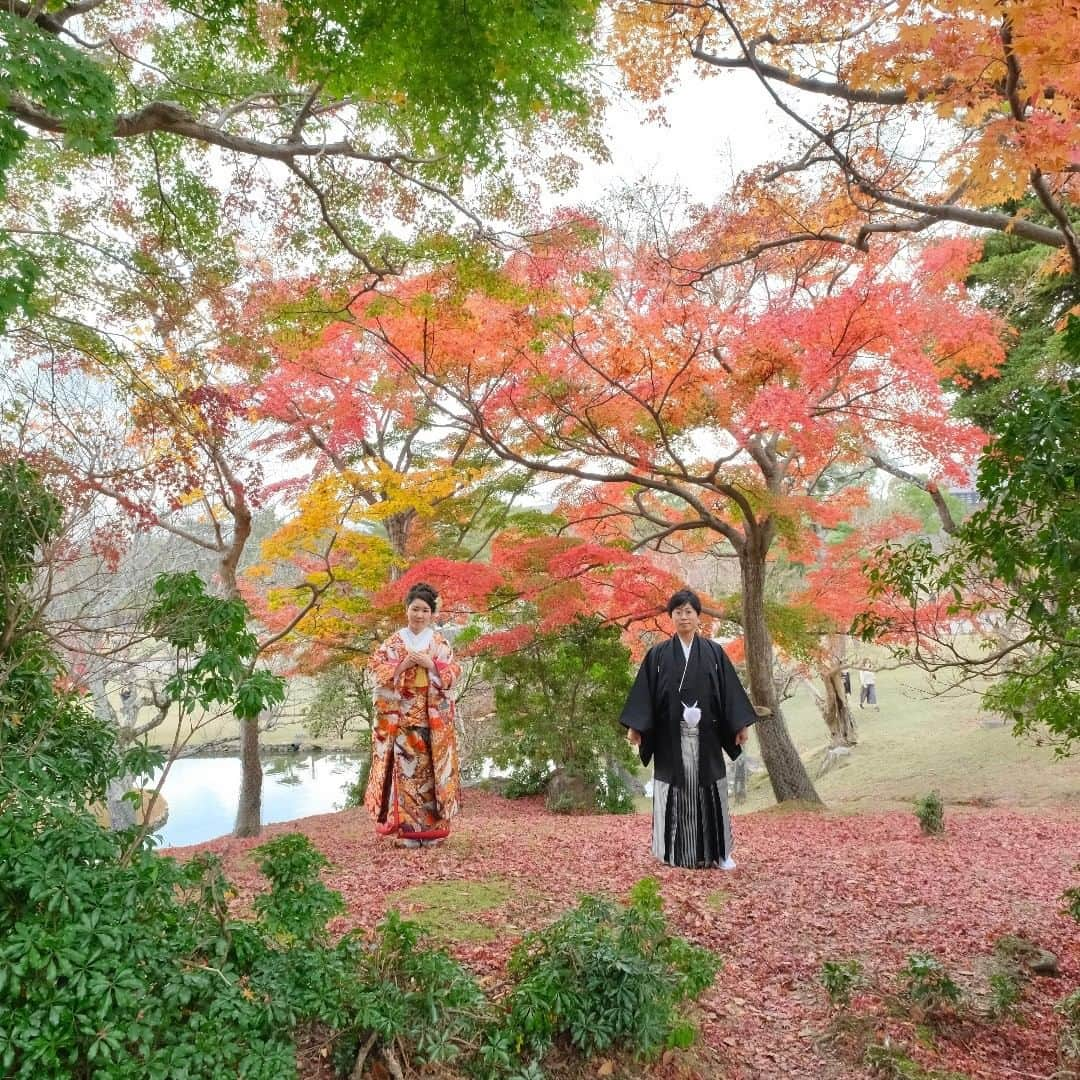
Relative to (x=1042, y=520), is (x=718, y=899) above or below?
below

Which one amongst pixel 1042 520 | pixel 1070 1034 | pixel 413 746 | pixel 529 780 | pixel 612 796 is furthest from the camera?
pixel 529 780

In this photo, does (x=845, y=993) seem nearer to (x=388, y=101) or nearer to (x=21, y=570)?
(x=21, y=570)

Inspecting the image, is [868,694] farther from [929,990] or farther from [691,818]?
[929,990]

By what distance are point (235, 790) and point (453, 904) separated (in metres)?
16.9

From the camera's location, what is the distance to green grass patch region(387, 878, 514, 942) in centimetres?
404

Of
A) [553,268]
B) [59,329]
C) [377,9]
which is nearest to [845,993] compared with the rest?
[377,9]

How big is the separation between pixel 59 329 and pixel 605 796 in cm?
872

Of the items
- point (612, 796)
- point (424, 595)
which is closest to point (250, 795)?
point (612, 796)

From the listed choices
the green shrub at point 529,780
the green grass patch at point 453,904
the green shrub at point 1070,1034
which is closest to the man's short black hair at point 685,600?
the green grass patch at point 453,904

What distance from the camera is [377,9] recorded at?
3.25 meters

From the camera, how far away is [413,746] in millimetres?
6086

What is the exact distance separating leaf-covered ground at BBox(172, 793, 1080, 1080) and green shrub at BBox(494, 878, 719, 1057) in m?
0.34

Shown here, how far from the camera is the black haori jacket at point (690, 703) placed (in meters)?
5.13

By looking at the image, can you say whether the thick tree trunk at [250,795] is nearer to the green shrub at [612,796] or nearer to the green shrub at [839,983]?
the green shrub at [612,796]
